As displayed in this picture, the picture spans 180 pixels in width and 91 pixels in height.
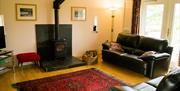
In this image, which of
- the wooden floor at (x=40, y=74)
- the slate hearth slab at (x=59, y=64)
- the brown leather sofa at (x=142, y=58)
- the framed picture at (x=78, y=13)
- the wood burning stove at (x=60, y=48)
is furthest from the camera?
the framed picture at (x=78, y=13)

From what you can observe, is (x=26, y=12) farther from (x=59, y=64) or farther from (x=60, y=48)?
(x=59, y=64)

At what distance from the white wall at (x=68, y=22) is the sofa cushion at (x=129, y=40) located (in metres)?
0.95

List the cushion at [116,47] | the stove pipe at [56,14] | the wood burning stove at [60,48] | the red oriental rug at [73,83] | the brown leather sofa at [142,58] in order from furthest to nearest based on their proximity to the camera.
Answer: the cushion at [116,47]
the wood burning stove at [60,48]
the stove pipe at [56,14]
the brown leather sofa at [142,58]
the red oriental rug at [73,83]

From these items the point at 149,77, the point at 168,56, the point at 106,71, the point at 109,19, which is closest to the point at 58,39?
the point at 106,71

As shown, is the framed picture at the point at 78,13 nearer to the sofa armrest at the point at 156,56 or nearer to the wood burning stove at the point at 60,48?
the wood burning stove at the point at 60,48

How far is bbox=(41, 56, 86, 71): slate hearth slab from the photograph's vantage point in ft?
14.4

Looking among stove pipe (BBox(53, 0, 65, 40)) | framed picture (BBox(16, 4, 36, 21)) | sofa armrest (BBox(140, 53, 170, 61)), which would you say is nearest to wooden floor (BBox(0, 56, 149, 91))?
sofa armrest (BBox(140, 53, 170, 61))

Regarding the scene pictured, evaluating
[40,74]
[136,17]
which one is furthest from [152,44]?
[40,74]

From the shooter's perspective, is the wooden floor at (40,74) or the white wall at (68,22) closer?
the wooden floor at (40,74)

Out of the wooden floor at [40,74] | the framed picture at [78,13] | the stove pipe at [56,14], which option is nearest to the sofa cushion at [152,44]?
the wooden floor at [40,74]

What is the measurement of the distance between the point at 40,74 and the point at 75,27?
79.4 inches

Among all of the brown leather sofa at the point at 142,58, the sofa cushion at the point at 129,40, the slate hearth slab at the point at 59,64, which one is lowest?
the slate hearth slab at the point at 59,64

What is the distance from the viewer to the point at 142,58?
158 inches

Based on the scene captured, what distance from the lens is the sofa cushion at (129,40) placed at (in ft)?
16.1
